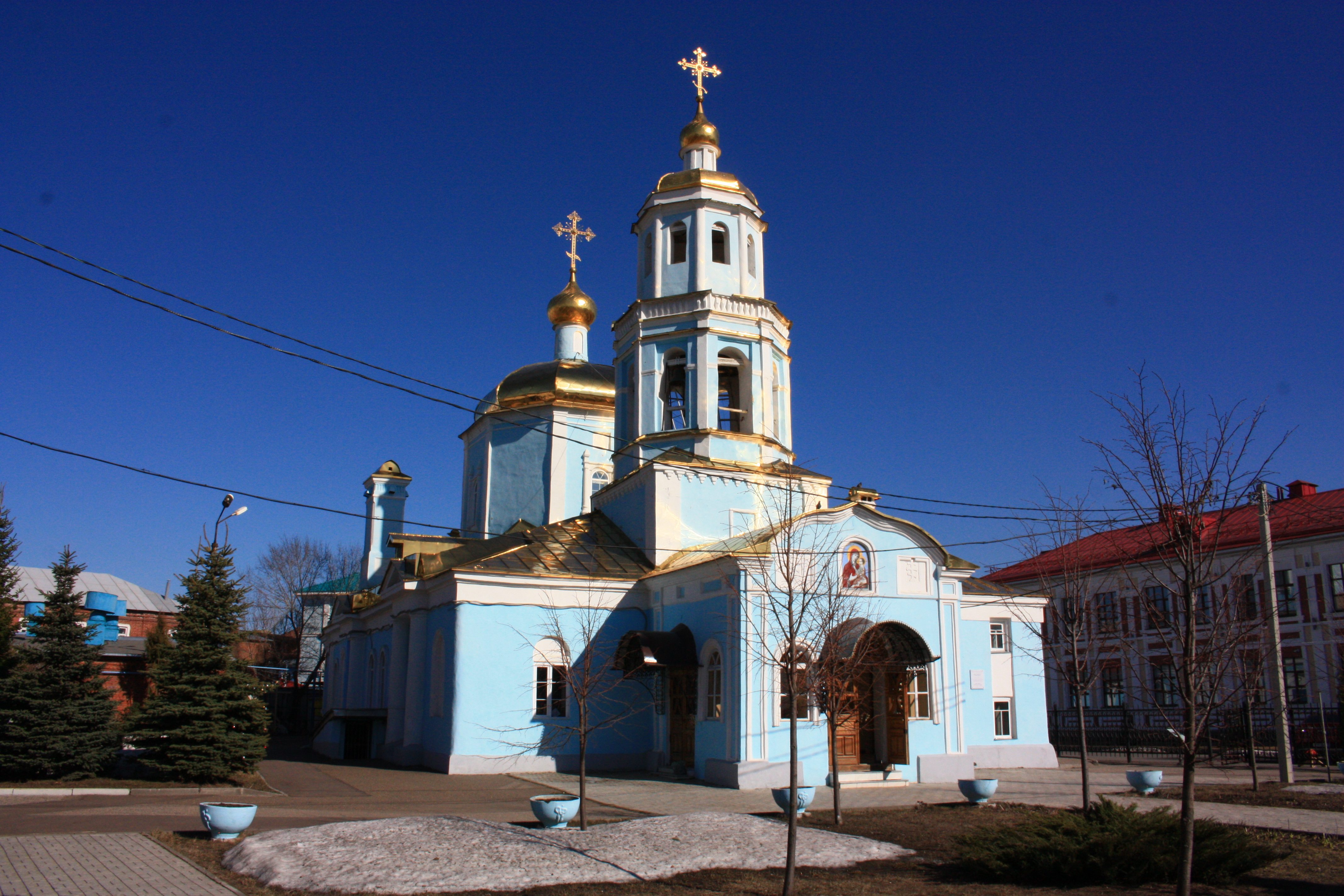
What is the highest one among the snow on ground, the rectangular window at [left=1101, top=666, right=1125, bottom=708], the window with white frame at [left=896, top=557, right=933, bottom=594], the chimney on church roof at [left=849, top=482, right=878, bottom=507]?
the chimney on church roof at [left=849, top=482, right=878, bottom=507]

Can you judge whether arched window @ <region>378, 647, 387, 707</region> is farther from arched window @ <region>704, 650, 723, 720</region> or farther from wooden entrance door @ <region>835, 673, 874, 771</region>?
wooden entrance door @ <region>835, 673, 874, 771</region>

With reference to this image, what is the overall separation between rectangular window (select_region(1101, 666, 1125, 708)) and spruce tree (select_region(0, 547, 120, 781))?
1260 inches

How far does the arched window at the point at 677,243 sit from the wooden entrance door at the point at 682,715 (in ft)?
33.1

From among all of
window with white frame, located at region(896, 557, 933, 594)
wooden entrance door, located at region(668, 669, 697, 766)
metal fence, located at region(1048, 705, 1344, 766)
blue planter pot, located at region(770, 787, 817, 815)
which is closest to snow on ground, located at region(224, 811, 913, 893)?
blue planter pot, located at region(770, 787, 817, 815)

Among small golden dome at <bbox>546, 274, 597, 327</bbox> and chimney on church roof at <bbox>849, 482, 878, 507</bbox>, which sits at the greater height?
small golden dome at <bbox>546, 274, 597, 327</bbox>

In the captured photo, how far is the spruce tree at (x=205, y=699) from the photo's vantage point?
1766 centimetres

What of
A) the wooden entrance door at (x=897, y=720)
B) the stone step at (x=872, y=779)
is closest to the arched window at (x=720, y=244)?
the wooden entrance door at (x=897, y=720)

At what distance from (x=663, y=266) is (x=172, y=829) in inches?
638

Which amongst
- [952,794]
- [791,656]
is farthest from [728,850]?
[952,794]

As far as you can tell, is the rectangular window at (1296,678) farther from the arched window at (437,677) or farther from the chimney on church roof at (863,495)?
the arched window at (437,677)

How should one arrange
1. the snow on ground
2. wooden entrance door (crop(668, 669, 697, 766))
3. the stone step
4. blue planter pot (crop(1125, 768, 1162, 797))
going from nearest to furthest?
the snow on ground
blue planter pot (crop(1125, 768, 1162, 797))
the stone step
wooden entrance door (crop(668, 669, 697, 766))

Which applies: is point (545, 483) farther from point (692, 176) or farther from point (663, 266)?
point (692, 176)

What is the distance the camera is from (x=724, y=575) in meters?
18.2

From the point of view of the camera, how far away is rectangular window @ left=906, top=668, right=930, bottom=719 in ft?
62.6
